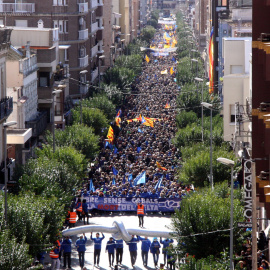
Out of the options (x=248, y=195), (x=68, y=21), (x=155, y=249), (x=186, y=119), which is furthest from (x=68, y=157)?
(x=68, y=21)

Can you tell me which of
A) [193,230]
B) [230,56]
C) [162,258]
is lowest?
[162,258]

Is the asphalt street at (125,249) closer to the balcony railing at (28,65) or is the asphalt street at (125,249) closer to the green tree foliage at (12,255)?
the green tree foliage at (12,255)

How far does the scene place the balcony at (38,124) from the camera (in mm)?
53781

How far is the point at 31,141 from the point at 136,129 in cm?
1865

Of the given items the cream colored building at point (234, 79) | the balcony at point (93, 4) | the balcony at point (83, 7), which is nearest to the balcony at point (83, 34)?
the balcony at point (83, 7)

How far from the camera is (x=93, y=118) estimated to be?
64.1 m

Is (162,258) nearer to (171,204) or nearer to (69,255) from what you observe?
(69,255)

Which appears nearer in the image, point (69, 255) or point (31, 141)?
point (69, 255)

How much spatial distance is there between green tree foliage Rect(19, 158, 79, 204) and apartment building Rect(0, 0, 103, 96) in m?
33.6

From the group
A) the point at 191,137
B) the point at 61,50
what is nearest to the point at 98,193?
the point at 191,137

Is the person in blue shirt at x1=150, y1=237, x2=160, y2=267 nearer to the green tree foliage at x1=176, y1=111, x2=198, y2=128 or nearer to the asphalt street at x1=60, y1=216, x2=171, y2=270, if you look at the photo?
the asphalt street at x1=60, y1=216, x2=171, y2=270

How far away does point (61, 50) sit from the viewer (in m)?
77.3

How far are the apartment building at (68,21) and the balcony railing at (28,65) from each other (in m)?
15.2

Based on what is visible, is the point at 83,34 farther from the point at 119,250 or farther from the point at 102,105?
the point at 119,250
